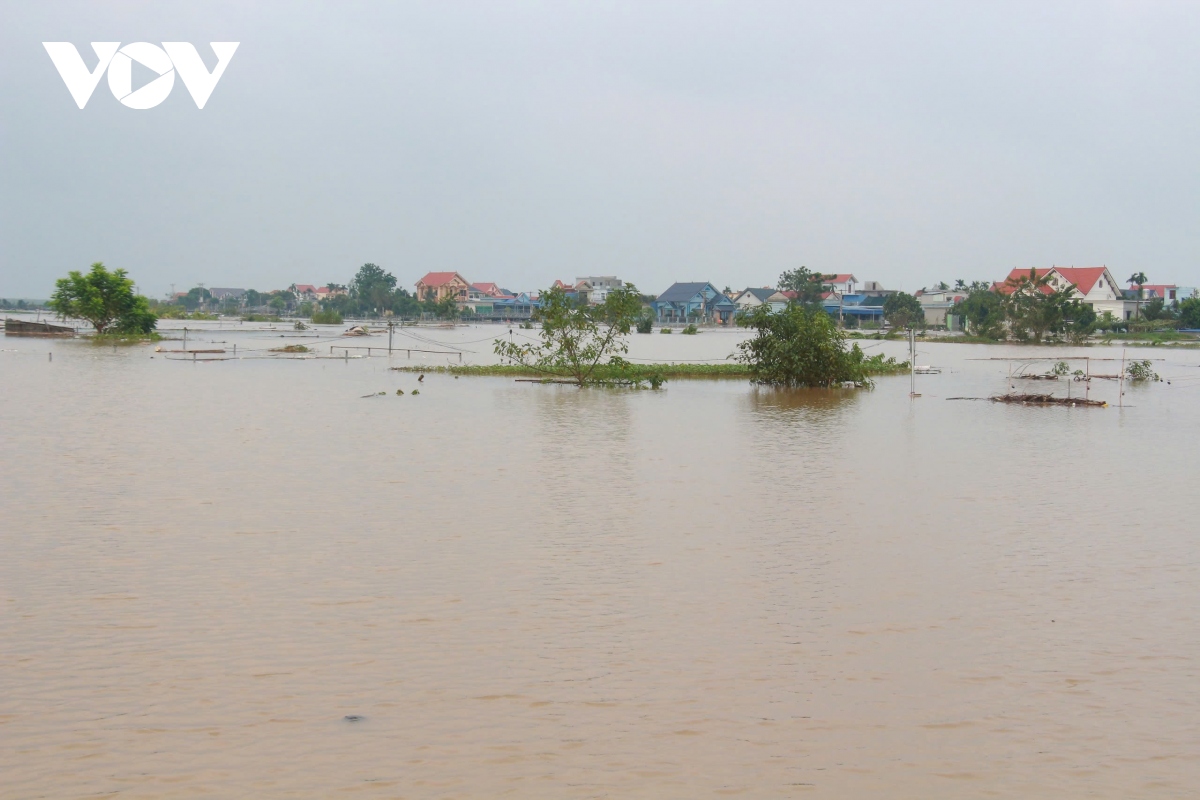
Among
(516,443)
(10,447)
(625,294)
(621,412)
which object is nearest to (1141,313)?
(625,294)

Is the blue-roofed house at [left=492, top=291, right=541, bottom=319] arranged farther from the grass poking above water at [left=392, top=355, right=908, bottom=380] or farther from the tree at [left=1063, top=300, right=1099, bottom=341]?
the grass poking above water at [left=392, top=355, right=908, bottom=380]

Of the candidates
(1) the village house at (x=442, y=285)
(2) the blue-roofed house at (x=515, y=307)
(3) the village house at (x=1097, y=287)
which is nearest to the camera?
(3) the village house at (x=1097, y=287)

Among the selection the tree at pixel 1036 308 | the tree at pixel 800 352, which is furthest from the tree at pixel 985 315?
the tree at pixel 800 352

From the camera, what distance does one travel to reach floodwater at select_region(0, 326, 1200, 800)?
5.49 meters

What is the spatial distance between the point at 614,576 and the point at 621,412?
14.4 m

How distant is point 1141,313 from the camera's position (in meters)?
80.8

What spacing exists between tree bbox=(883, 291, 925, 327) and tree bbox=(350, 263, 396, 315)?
62279 millimetres

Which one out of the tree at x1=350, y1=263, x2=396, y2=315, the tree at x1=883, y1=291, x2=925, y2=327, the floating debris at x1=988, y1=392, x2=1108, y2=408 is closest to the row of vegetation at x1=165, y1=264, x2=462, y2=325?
the tree at x1=350, y1=263, x2=396, y2=315

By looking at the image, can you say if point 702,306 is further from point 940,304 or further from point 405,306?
point 405,306

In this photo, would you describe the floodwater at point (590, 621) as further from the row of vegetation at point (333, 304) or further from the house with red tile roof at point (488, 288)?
the house with red tile roof at point (488, 288)

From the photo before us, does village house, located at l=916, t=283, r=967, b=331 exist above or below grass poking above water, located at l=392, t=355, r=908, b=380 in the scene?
above

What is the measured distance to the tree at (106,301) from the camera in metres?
51.7

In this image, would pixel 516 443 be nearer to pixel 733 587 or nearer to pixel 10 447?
pixel 10 447

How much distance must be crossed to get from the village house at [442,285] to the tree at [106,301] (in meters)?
77.9
